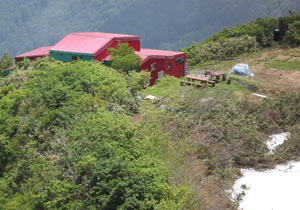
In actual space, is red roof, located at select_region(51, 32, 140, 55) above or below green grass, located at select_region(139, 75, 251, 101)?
above

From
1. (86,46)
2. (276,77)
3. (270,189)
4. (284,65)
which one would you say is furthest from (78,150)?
(284,65)

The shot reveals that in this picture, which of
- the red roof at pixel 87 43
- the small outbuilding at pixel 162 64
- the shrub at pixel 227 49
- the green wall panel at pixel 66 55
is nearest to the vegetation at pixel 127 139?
the small outbuilding at pixel 162 64

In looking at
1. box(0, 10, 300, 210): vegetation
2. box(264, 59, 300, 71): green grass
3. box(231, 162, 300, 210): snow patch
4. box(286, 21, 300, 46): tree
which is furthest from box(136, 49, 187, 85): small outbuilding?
box(286, 21, 300, 46): tree

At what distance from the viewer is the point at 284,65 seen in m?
33.2

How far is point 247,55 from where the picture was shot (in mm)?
41125

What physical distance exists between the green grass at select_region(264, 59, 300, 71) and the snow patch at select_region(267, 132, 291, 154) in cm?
1366

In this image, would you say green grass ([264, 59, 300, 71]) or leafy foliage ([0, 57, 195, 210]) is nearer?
leafy foliage ([0, 57, 195, 210])

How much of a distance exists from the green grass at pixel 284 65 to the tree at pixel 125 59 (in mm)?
13457

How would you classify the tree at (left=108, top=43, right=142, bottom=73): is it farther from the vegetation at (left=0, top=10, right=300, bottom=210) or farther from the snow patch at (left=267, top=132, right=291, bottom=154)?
the snow patch at (left=267, top=132, right=291, bottom=154)

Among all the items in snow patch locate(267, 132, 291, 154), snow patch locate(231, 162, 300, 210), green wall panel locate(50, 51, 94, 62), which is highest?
green wall panel locate(50, 51, 94, 62)

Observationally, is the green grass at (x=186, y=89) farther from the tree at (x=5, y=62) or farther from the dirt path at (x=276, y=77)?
the tree at (x=5, y=62)

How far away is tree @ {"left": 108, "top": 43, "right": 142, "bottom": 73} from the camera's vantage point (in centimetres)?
2738

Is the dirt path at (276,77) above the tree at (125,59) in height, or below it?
below

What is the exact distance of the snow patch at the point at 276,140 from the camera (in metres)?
18.9
